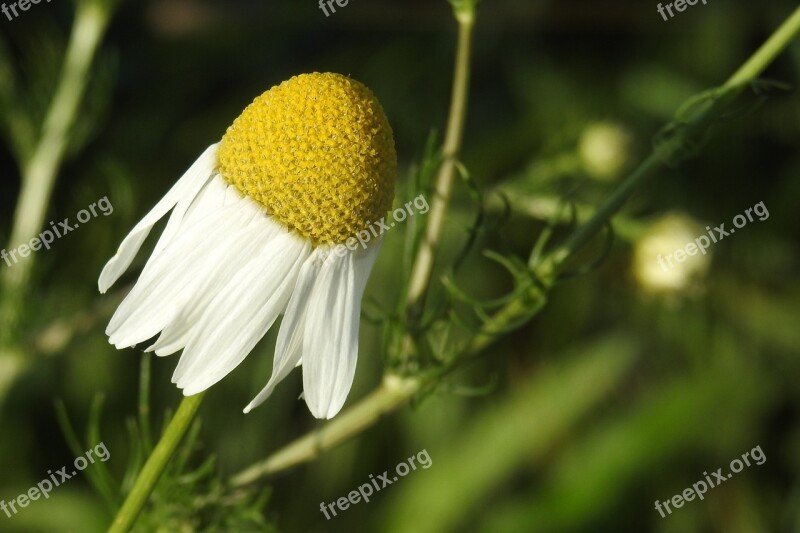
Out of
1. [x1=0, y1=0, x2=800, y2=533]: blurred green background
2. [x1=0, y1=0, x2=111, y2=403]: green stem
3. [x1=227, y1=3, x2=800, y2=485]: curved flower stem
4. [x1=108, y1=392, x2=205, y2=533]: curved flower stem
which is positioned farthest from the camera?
[x1=0, y1=0, x2=800, y2=533]: blurred green background

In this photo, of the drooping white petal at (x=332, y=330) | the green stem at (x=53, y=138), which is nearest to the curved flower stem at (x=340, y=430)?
the drooping white petal at (x=332, y=330)

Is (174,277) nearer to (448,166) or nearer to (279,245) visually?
(279,245)

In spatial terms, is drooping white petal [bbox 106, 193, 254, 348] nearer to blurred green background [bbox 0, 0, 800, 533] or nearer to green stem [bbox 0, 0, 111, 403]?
green stem [bbox 0, 0, 111, 403]

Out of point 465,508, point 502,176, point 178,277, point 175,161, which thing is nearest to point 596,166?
point 502,176

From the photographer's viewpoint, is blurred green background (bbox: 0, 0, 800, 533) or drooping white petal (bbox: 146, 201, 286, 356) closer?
drooping white petal (bbox: 146, 201, 286, 356)

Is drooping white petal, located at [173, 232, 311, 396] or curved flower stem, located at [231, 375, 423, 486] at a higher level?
drooping white petal, located at [173, 232, 311, 396]

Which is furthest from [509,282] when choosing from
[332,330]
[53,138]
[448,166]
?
[332,330]

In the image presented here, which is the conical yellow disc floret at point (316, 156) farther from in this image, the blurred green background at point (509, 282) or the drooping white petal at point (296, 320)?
the blurred green background at point (509, 282)

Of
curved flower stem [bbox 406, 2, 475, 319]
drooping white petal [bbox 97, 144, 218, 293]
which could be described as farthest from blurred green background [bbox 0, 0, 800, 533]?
drooping white petal [bbox 97, 144, 218, 293]

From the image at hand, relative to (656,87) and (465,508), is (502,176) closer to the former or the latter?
(656,87)
